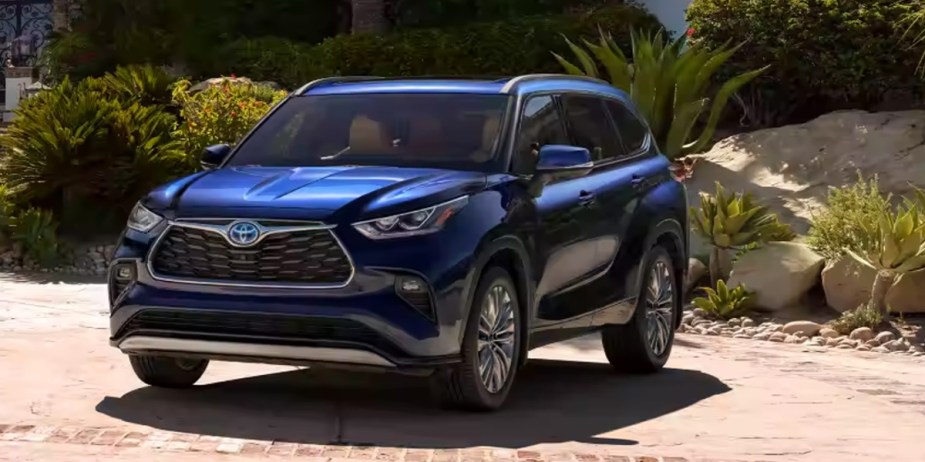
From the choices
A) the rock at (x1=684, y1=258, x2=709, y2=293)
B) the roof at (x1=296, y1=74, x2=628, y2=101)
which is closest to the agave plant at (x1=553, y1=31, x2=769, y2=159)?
the rock at (x1=684, y1=258, x2=709, y2=293)

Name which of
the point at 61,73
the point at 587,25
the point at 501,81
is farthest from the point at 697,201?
the point at 61,73

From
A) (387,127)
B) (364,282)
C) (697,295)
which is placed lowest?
(697,295)

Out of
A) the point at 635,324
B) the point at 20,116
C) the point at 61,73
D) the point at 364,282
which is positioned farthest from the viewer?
the point at 61,73

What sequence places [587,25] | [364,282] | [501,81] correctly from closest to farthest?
[364,282], [501,81], [587,25]

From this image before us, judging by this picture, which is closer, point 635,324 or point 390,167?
point 390,167

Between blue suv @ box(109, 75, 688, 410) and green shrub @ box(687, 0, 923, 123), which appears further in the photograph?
green shrub @ box(687, 0, 923, 123)

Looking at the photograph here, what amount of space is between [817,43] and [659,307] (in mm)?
8772

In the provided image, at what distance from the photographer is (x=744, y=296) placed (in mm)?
14156

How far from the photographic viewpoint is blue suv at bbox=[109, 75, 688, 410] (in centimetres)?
821

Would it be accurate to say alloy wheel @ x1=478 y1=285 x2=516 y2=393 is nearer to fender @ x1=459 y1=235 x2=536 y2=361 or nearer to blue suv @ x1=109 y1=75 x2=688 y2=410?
blue suv @ x1=109 y1=75 x2=688 y2=410

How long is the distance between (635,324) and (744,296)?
3676 millimetres

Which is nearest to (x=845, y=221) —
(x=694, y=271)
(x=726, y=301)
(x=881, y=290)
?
(x=881, y=290)

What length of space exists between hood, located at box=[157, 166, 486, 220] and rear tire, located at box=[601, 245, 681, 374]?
2174 millimetres

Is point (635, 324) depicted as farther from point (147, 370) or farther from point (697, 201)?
point (697, 201)
